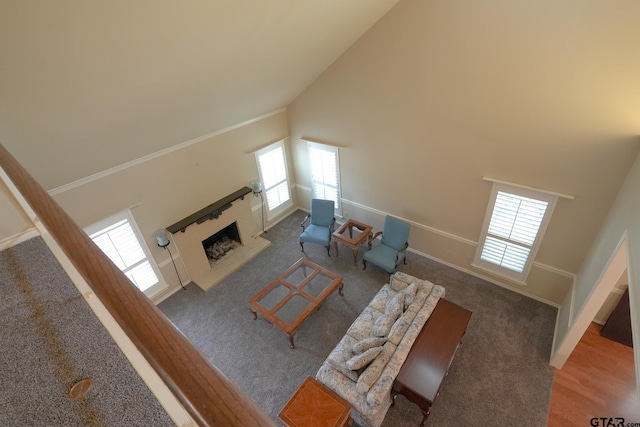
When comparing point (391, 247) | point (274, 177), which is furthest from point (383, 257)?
point (274, 177)

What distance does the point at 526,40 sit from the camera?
3.86 m

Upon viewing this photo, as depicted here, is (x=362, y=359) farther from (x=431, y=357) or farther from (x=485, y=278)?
(x=485, y=278)

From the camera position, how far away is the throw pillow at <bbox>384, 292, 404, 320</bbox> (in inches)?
177

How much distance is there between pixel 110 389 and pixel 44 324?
33cm

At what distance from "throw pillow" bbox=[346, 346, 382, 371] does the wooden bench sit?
36 cm

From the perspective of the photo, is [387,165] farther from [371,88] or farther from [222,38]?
[222,38]

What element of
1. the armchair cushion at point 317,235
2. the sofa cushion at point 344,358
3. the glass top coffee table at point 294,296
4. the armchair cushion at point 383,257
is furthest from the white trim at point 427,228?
the sofa cushion at point 344,358

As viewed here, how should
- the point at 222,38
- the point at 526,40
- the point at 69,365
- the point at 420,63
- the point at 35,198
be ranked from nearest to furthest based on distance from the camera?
the point at 69,365, the point at 35,198, the point at 222,38, the point at 526,40, the point at 420,63

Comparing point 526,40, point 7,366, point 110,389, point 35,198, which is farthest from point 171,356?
point 526,40

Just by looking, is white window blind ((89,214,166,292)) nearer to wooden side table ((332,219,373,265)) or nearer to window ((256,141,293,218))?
window ((256,141,293,218))

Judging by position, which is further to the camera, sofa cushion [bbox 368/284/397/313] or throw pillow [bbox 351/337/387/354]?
sofa cushion [bbox 368/284/397/313]

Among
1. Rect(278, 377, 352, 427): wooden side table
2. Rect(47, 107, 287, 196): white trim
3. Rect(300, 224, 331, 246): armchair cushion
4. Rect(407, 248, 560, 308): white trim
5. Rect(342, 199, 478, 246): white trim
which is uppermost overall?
Rect(47, 107, 287, 196): white trim

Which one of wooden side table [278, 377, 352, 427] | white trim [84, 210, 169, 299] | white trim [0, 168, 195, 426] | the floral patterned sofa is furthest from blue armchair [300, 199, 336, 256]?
white trim [0, 168, 195, 426]

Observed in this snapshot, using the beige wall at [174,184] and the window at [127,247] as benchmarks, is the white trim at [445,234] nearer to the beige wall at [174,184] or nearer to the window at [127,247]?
the beige wall at [174,184]
